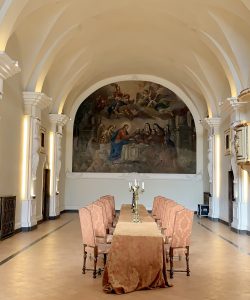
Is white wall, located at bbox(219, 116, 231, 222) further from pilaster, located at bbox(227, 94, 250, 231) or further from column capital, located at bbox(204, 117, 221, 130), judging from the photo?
pilaster, located at bbox(227, 94, 250, 231)

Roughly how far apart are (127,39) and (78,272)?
10.5 meters

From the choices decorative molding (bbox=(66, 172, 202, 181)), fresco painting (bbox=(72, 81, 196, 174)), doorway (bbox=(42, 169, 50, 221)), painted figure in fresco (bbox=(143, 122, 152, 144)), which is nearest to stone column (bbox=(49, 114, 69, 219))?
doorway (bbox=(42, 169, 50, 221))

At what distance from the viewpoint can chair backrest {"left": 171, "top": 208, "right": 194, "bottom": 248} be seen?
22.2ft

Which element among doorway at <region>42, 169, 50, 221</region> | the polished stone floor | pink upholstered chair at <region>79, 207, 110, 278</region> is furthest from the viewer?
doorway at <region>42, 169, 50, 221</region>

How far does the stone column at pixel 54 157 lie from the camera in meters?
16.5

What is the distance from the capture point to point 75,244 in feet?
32.5

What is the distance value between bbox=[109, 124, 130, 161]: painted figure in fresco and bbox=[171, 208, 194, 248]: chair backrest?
1328 cm

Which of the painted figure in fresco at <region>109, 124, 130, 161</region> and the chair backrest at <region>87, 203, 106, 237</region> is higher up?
the painted figure in fresco at <region>109, 124, 130, 161</region>

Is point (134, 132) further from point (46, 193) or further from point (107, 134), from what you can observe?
point (46, 193)

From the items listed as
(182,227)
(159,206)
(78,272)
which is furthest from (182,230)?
(159,206)

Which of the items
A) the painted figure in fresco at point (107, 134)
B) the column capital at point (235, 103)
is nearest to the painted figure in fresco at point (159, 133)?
the painted figure in fresco at point (107, 134)

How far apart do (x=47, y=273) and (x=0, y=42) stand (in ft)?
17.0

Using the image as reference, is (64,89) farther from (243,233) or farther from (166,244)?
(166,244)

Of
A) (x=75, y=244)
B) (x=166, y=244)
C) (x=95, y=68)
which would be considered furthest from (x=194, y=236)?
(x=95, y=68)
